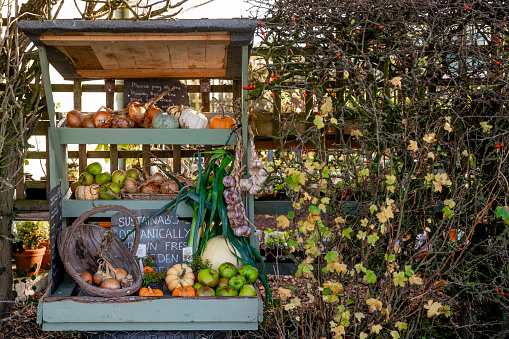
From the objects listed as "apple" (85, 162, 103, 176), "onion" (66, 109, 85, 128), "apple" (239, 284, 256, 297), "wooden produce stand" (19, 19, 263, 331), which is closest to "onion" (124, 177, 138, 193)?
"wooden produce stand" (19, 19, 263, 331)

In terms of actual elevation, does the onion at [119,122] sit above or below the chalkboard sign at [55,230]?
above

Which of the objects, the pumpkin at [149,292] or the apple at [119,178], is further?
the apple at [119,178]

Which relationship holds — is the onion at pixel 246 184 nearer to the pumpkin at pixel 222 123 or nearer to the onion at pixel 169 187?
the pumpkin at pixel 222 123

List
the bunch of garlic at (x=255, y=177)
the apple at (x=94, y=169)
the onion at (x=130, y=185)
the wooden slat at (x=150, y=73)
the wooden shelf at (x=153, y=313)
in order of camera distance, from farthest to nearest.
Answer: the wooden slat at (x=150, y=73) → the apple at (x=94, y=169) → the onion at (x=130, y=185) → the bunch of garlic at (x=255, y=177) → the wooden shelf at (x=153, y=313)

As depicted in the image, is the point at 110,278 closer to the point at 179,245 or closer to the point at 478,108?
the point at 179,245

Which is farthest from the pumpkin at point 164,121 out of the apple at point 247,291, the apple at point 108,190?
the apple at point 247,291

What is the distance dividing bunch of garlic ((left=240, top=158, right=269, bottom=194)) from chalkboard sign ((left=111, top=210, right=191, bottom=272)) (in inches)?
22.7

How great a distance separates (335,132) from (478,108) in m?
1.48

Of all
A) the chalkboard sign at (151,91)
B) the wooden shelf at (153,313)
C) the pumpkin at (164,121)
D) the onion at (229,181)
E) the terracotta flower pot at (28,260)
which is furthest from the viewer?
the terracotta flower pot at (28,260)

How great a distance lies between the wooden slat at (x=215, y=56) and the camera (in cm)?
338

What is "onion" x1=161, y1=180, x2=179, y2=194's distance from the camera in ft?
11.4

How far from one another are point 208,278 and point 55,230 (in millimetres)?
1096

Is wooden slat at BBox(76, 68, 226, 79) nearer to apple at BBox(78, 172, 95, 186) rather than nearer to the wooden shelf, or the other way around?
apple at BBox(78, 172, 95, 186)

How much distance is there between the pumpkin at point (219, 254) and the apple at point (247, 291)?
0.31 m
